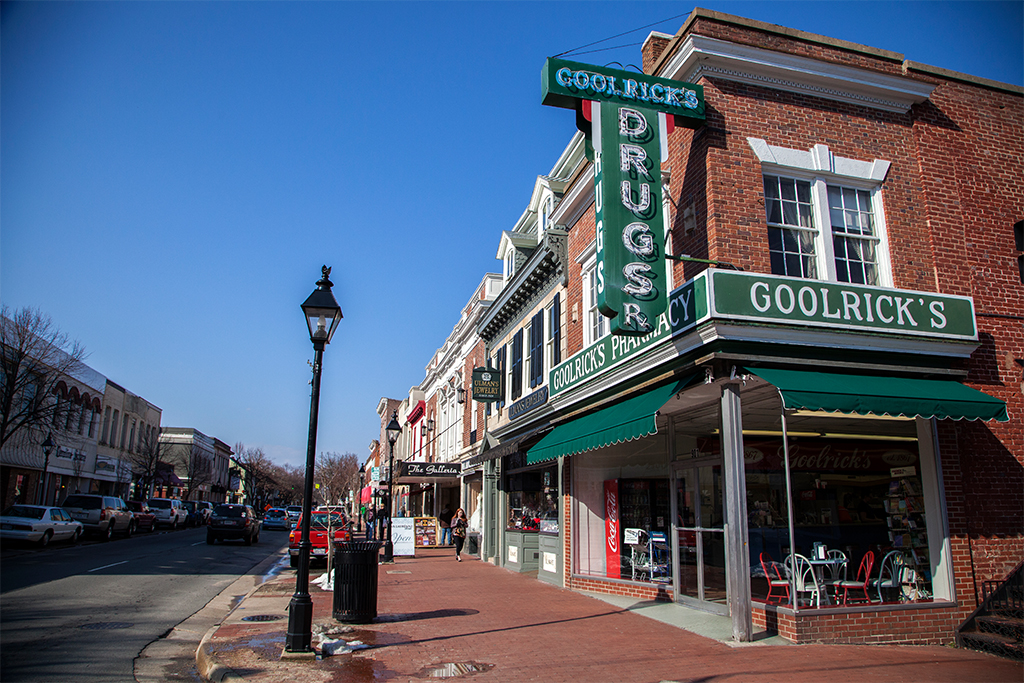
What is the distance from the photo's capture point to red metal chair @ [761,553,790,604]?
912 cm

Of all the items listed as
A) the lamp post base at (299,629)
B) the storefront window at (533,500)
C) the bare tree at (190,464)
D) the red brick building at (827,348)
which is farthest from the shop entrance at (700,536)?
the bare tree at (190,464)

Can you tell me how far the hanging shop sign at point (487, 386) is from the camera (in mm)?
21516

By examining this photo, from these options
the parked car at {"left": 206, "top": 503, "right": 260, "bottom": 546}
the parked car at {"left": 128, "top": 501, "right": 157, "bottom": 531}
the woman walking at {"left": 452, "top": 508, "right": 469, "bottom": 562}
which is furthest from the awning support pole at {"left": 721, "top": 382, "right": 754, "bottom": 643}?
the parked car at {"left": 128, "top": 501, "right": 157, "bottom": 531}

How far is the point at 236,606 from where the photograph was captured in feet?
41.3

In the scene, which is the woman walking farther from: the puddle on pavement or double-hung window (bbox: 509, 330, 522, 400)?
the puddle on pavement

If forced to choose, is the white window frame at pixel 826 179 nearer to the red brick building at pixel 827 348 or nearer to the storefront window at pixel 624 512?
the red brick building at pixel 827 348

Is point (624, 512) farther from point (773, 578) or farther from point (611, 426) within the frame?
point (773, 578)

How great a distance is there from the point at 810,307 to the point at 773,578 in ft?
12.3

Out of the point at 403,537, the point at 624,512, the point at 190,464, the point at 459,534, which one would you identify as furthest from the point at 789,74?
the point at 190,464

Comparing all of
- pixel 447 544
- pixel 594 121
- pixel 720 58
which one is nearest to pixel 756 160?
pixel 720 58

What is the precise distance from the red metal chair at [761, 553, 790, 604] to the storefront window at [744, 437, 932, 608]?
0.01 metres

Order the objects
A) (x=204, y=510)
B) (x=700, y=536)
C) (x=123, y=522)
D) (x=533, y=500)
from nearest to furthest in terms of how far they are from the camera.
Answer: (x=700, y=536)
(x=533, y=500)
(x=123, y=522)
(x=204, y=510)

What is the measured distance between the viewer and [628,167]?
9773 mm

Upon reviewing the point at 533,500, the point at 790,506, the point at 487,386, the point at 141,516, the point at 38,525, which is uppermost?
the point at 487,386
